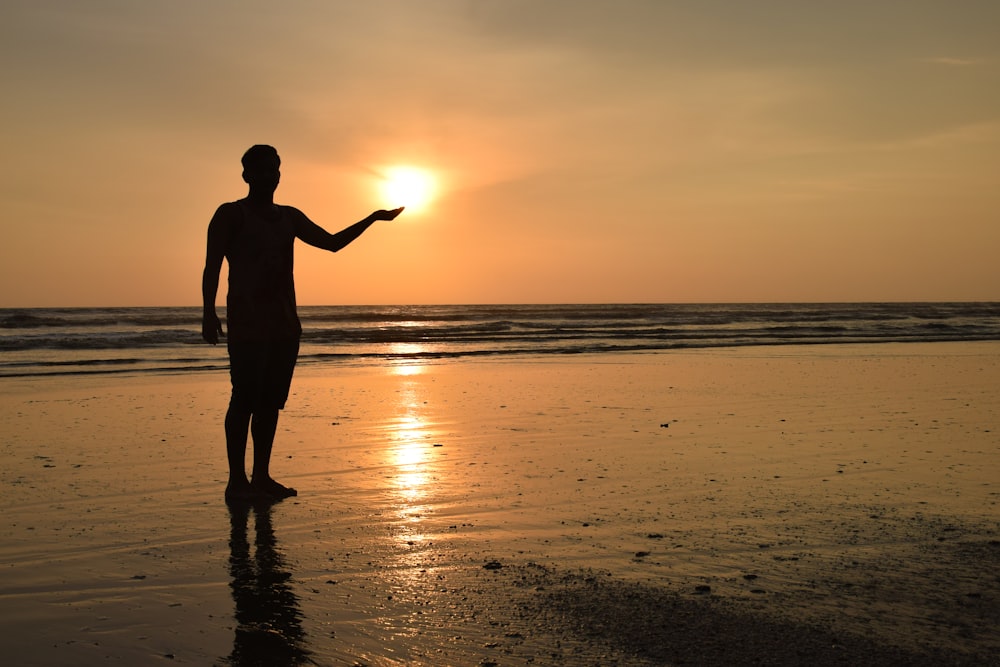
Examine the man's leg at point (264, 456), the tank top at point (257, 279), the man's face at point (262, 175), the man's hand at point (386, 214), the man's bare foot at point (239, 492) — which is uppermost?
the man's face at point (262, 175)

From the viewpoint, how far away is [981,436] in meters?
7.75

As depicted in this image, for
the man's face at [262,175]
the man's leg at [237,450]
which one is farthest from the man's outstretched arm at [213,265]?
the man's leg at [237,450]

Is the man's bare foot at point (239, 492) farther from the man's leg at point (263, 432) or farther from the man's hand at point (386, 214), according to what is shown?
the man's hand at point (386, 214)

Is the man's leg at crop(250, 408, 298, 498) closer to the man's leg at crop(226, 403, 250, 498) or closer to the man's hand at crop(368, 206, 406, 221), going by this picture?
the man's leg at crop(226, 403, 250, 498)

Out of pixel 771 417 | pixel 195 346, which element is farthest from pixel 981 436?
pixel 195 346

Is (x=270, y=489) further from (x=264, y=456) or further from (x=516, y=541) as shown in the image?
(x=516, y=541)

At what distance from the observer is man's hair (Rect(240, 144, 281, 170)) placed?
5754 millimetres

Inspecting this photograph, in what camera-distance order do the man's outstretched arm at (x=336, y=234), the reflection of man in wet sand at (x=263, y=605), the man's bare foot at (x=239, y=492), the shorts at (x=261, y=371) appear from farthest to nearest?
1. the man's outstretched arm at (x=336, y=234)
2. the shorts at (x=261, y=371)
3. the man's bare foot at (x=239, y=492)
4. the reflection of man in wet sand at (x=263, y=605)

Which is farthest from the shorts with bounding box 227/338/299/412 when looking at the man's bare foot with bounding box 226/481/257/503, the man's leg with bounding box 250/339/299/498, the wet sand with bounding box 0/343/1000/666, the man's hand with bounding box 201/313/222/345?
the wet sand with bounding box 0/343/1000/666

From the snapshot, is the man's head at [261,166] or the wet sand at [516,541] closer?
the wet sand at [516,541]

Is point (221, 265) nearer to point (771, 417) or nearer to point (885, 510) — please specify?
point (885, 510)

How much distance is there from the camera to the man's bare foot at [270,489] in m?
5.59

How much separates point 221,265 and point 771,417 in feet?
19.2

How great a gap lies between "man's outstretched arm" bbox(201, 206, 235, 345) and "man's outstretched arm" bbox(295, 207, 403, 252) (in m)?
0.53
